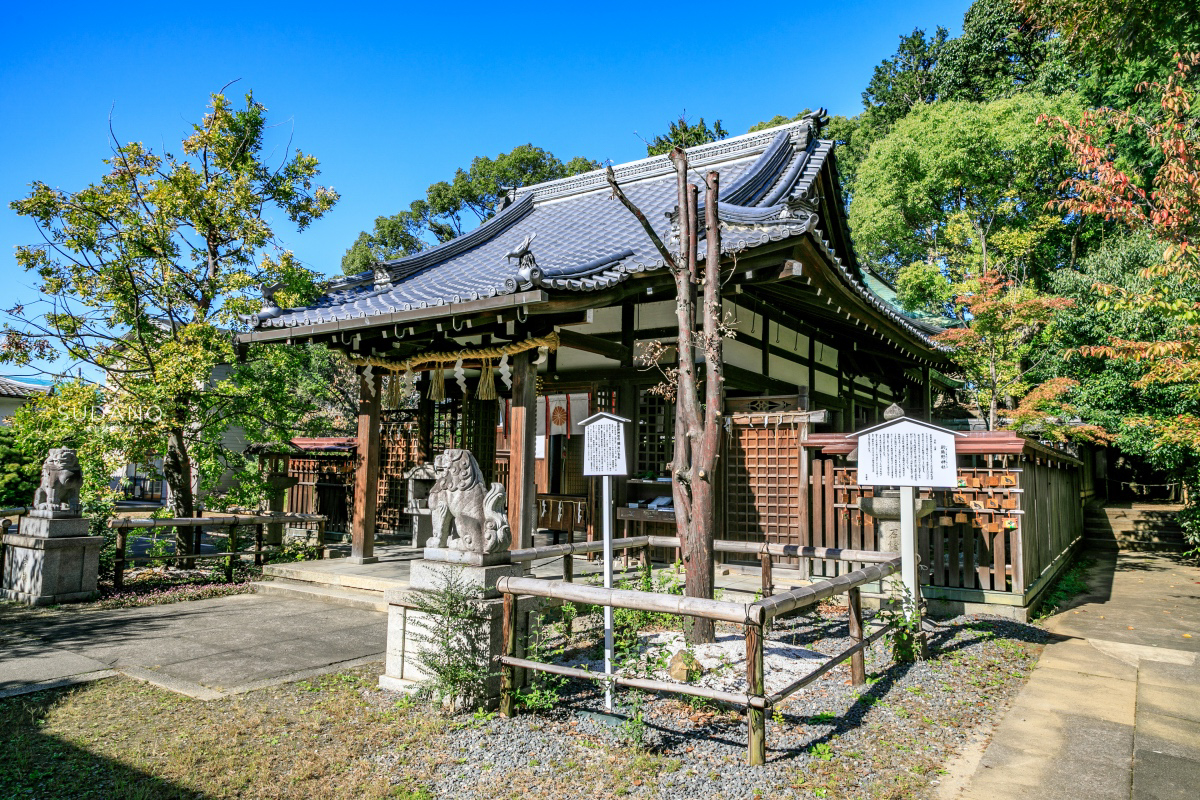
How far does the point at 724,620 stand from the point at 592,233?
28.1ft

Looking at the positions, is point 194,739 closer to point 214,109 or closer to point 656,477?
point 656,477

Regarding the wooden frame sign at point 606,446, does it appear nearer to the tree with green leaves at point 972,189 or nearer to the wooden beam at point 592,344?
the wooden beam at point 592,344

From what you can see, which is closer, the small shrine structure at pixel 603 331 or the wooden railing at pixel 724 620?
the wooden railing at pixel 724 620

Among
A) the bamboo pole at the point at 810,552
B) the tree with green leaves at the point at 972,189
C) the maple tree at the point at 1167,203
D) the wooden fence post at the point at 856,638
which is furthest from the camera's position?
the tree with green leaves at the point at 972,189

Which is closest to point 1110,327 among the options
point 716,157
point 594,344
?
point 716,157

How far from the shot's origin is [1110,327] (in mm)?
14734

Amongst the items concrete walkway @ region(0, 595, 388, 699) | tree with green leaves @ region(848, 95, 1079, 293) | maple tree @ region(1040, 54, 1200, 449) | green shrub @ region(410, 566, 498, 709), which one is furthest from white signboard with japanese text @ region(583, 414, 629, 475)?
tree with green leaves @ region(848, 95, 1079, 293)

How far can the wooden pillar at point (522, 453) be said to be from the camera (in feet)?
25.7

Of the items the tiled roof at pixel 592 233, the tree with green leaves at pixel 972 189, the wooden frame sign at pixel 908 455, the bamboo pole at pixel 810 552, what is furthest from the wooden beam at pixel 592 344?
the tree with green leaves at pixel 972 189

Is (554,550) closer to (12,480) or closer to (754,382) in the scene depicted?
(754,382)

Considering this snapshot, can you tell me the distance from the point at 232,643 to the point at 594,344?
4856mm

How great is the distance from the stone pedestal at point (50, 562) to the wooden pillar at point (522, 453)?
490cm

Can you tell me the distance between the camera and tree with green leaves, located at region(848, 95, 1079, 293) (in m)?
20.4

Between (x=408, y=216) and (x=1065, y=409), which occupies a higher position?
(x=408, y=216)
